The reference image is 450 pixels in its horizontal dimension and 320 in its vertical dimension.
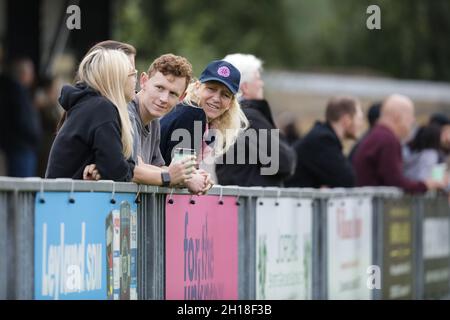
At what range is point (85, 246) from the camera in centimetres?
714

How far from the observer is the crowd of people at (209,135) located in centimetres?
769

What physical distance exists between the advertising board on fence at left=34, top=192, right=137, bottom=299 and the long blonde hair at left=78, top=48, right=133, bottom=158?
1.20ft

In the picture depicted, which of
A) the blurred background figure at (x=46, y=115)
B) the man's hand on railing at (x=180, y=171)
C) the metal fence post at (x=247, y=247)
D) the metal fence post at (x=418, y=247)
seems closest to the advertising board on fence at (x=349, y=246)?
the metal fence post at (x=418, y=247)

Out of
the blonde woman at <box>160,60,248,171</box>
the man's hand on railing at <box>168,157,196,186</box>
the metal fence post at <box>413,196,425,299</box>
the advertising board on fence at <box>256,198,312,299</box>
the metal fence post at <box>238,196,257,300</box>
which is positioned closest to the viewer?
the man's hand on railing at <box>168,157,196,186</box>

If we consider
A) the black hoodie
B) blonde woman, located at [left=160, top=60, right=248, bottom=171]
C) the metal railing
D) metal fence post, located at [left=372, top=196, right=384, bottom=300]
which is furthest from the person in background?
the black hoodie

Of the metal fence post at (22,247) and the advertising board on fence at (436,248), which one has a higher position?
the metal fence post at (22,247)

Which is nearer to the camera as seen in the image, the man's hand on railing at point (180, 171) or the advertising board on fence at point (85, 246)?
the advertising board on fence at point (85, 246)

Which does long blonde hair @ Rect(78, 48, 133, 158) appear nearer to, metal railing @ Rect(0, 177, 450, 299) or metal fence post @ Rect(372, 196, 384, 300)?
metal railing @ Rect(0, 177, 450, 299)

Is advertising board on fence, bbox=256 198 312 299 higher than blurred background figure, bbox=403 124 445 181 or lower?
lower

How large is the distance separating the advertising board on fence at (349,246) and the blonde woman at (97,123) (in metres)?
A: 4.38

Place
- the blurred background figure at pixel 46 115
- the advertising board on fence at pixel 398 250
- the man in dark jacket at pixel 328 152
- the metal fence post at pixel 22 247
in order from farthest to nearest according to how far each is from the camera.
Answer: the blurred background figure at pixel 46 115 → the advertising board on fence at pixel 398 250 → the man in dark jacket at pixel 328 152 → the metal fence post at pixel 22 247

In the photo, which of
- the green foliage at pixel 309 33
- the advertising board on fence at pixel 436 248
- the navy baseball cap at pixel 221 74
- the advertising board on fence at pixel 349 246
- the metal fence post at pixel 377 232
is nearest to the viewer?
the navy baseball cap at pixel 221 74

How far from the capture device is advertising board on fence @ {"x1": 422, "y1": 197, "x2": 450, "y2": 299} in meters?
15.2

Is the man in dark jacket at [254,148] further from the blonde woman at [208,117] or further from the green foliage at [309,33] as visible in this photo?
the green foliage at [309,33]
